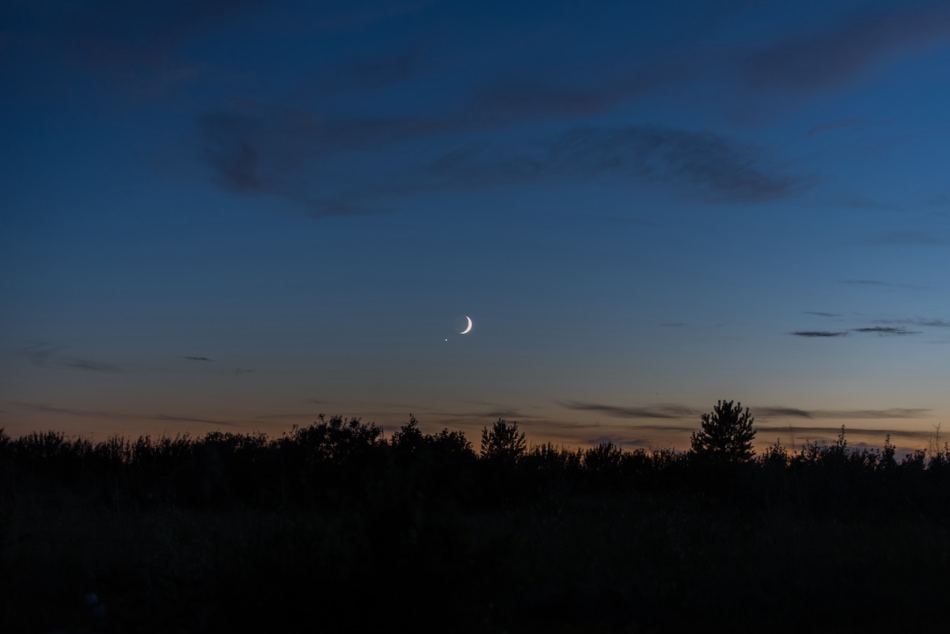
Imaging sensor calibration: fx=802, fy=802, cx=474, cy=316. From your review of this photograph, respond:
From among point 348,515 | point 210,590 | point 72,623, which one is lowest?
point 72,623

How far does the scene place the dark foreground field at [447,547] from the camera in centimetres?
617

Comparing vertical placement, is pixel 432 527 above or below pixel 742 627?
above

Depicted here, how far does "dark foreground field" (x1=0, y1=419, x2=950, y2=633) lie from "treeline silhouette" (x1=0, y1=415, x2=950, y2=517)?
7 cm

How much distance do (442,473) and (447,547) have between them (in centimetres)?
1206

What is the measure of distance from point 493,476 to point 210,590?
12687 millimetres

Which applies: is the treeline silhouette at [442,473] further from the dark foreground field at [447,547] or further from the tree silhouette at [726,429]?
the tree silhouette at [726,429]

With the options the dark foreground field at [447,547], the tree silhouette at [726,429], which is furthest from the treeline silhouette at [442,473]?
the tree silhouette at [726,429]

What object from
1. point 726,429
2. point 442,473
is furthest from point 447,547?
point 726,429

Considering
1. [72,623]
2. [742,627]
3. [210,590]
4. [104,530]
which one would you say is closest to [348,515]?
[210,590]

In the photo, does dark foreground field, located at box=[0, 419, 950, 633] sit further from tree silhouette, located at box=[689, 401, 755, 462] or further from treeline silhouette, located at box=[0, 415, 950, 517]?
tree silhouette, located at box=[689, 401, 755, 462]

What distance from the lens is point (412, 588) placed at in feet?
19.7

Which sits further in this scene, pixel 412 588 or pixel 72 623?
pixel 72 623

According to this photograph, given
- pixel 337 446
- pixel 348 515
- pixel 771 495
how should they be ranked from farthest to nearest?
1. pixel 337 446
2. pixel 771 495
3. pixel 348 515

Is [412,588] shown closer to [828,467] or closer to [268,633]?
[268,633]
